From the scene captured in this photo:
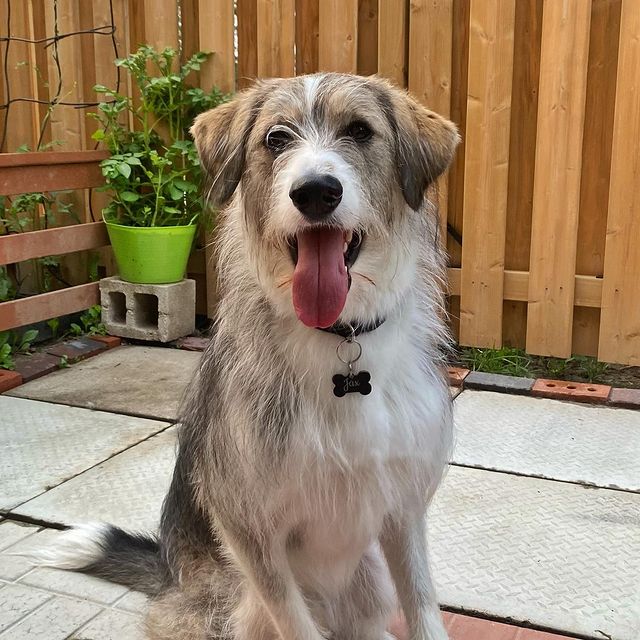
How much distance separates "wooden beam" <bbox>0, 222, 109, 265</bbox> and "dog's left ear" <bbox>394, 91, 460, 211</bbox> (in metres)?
3.43

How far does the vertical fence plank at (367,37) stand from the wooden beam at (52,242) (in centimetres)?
208

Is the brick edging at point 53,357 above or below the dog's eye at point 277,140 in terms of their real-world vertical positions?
below

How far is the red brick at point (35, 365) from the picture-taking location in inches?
187

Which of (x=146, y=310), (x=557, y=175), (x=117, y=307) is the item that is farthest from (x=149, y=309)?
(x=557, y=175)

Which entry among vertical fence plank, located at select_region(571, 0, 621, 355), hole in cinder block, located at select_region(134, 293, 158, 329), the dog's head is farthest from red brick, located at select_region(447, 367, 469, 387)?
the dog's head

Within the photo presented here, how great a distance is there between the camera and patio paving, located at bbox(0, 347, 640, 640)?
8.29 ft

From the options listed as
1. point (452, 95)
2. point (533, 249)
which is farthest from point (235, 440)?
point (452, 95)

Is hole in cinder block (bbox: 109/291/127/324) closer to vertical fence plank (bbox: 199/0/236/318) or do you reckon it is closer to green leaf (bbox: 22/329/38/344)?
green leaf (bbox: 22/329/38/344)

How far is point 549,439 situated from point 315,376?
2135mm

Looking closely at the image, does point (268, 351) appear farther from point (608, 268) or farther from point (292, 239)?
point (608, 268)

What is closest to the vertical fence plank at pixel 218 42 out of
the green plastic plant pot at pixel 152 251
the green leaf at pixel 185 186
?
the green plastic plant pot at pixel 152 251

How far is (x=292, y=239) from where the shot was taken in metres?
2.03

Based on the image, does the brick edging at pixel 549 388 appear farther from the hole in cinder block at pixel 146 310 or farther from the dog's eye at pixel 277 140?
the dog's eye at pixel 277 140

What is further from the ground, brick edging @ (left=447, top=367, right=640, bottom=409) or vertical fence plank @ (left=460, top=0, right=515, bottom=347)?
vertical fence plank @ (left=460, top=0, right=515, bottom=347)
